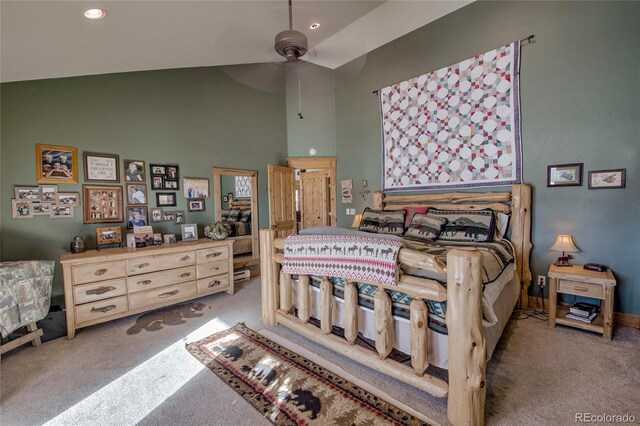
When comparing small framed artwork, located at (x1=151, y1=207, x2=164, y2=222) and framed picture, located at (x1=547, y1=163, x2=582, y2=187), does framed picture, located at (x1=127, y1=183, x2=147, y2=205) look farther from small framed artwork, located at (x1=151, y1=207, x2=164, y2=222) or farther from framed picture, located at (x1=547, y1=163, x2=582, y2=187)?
framed picture, located at (x1=547, y1=163, x2=582, y2=187)

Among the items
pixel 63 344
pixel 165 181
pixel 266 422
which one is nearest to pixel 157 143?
pixel 165 181

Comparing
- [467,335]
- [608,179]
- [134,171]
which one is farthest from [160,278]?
[608,179]

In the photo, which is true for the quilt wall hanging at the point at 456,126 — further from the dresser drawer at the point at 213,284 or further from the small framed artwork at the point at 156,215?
the small framed artwork at the point at 156,215

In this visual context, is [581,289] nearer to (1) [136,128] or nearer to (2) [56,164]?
(1) [136,128]

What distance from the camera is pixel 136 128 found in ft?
11.0

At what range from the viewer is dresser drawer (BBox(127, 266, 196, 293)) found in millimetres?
2867

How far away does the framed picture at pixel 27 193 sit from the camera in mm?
2615

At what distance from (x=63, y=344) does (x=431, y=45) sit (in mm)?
5276

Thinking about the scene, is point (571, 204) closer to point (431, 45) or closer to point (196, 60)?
point (431, 45)

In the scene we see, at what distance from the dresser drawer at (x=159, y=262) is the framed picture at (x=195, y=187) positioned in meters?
0.96

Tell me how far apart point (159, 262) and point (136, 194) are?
3.15ft

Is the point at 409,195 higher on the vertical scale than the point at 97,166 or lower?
lower

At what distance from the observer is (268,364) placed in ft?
6.73

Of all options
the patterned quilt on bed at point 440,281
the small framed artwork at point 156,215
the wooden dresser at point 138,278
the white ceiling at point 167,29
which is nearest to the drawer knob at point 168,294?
the wooden dresser at point 138,278
